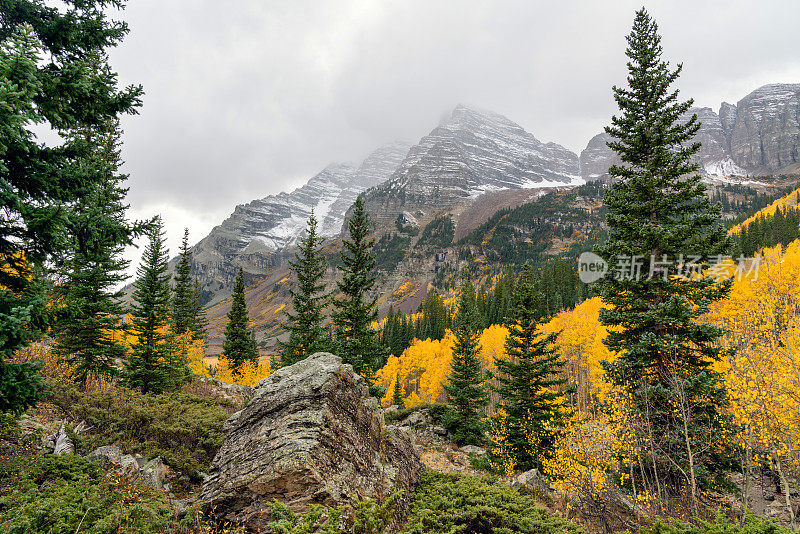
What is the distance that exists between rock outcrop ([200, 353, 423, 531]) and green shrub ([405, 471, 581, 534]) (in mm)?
854

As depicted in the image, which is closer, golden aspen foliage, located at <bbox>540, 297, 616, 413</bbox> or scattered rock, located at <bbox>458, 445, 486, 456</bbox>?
scattered rock, located at <bbox>458, 445, 486, 456</bbox>

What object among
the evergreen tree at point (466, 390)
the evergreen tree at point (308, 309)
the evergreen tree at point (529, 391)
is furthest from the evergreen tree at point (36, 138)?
the evergreen tree at point (466, 390)

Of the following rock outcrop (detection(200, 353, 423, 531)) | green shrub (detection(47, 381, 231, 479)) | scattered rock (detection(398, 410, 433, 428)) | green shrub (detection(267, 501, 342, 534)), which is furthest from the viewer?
scattered rock (detection(398, 410, 433, 428))

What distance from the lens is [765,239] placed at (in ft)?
219

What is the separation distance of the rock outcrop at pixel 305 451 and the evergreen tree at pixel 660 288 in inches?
345

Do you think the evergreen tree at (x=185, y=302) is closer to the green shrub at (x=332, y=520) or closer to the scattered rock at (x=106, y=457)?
the scattered rock at (x=106, y=457)

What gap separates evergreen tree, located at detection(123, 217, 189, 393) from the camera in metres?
18.9

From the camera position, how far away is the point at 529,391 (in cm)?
1967

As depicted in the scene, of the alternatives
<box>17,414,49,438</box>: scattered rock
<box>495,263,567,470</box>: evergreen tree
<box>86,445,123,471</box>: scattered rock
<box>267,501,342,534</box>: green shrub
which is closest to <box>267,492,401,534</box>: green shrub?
<box>267,501,342,534</box>: green shrub

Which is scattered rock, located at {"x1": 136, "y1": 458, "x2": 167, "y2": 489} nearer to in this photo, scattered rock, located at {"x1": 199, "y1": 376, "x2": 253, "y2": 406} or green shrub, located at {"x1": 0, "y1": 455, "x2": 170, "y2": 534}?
green shrub, located at {"x1": 0, "y1": 455, "x2": 170, "y2": 534}

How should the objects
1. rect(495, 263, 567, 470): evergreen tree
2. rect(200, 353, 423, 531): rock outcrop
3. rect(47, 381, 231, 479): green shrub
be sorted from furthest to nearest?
rect(495, 263, 567, 470): evergreen tree, rect(47, 381, 231, 479): green shrub, rect(200, 353, 423, 531): rock outcrop

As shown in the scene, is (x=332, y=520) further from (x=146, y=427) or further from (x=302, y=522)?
(x=146, y=427)

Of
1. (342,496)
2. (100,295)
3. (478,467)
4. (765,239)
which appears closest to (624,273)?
(342,496)

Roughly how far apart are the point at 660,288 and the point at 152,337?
25.9 m
